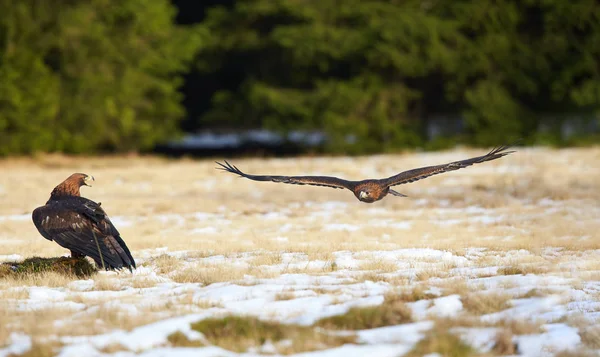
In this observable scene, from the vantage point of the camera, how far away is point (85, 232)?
313 inches

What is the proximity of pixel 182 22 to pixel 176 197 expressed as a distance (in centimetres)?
2319

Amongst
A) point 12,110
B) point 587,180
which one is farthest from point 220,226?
point 12,110

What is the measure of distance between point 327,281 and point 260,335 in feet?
5.62

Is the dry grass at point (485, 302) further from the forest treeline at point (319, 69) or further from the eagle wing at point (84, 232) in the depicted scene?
the forest treeline at point (319, 69)

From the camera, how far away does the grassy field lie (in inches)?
227

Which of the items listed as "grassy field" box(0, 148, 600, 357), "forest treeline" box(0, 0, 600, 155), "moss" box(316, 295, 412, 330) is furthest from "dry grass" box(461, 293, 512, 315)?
"forest treeline" box(0, 0, 600, 155)

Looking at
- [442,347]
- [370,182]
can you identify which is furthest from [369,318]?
[370,182]

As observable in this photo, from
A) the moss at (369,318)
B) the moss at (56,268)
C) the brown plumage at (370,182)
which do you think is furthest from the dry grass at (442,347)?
the moss at (56,268)

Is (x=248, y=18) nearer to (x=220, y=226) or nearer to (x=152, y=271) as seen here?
(x=220, y=226)

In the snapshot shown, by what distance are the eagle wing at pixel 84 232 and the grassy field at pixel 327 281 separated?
208 millimetres

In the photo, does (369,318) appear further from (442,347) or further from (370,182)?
(370,182)

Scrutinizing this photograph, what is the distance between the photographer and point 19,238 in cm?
1180

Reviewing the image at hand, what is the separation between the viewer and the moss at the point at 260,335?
566 cm

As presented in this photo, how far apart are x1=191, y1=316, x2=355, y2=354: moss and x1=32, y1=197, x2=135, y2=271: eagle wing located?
2.14 meters
